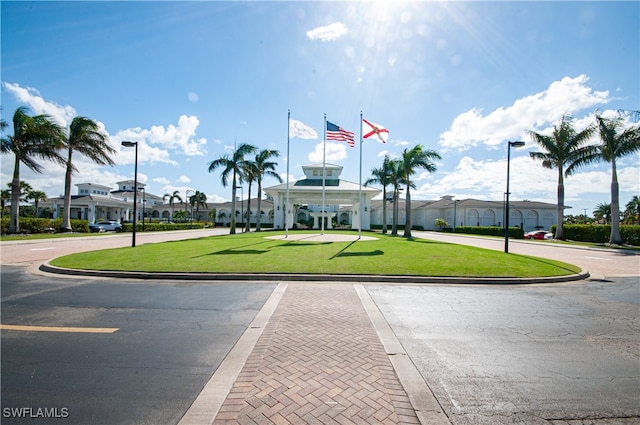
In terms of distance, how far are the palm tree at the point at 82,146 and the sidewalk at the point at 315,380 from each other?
1457 inches

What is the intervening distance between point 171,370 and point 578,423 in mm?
4594

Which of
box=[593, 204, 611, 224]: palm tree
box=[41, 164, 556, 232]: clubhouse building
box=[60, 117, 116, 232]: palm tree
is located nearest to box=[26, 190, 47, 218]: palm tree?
box=[41, 164, 556, 232]: clubhouse building

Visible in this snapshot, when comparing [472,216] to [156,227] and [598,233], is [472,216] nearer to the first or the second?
[598,233]

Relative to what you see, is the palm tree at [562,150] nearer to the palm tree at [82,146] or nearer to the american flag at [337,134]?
the american flag at [337,134]

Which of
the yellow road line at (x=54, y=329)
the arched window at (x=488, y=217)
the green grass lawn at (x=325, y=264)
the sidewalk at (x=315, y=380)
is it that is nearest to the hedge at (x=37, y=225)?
the green grass lawn at (x=325, y=264)

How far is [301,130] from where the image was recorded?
2198 centimetres

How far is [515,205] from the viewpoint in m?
60.1

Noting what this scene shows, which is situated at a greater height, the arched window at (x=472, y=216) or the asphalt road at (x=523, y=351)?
the arched window at (x=472, y=216)

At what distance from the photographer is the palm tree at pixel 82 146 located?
31906 mm

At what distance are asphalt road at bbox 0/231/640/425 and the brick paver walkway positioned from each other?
50cm

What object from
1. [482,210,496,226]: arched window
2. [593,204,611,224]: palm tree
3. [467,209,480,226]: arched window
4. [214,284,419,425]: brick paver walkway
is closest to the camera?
[214,284,419,425]: brick paver walkway

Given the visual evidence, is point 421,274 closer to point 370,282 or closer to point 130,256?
point 370,282

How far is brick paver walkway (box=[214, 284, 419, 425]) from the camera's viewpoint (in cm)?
304

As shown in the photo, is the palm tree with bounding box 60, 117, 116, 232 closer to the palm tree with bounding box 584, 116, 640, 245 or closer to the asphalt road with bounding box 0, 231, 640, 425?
the asphalt road with bounding box 0, 231, 640, 425
